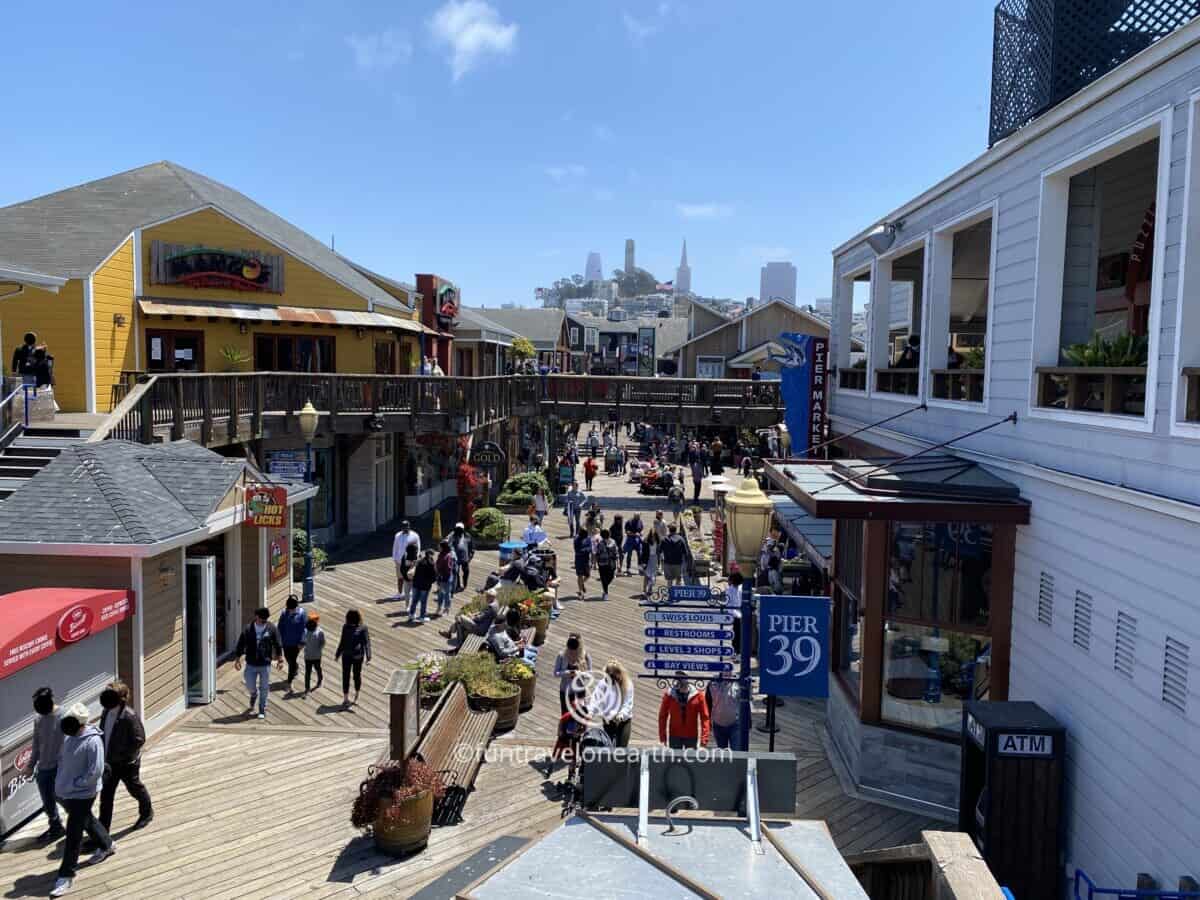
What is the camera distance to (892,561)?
10.6 m

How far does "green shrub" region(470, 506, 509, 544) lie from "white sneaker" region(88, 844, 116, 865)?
1686cm

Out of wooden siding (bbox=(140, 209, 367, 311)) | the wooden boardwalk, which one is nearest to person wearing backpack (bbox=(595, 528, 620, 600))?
the wooden boardwalk

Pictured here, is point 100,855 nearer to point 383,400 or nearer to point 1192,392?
point 1192,392

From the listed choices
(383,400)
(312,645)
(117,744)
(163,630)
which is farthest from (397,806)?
(383,400)

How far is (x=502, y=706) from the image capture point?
12430 mm

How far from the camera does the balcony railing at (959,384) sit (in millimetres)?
11312

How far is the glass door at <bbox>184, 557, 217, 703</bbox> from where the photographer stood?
13.2 metres

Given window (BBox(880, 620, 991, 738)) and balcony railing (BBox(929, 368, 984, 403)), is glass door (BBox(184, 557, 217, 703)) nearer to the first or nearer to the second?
window (BBox(880, 620, 991, 738))

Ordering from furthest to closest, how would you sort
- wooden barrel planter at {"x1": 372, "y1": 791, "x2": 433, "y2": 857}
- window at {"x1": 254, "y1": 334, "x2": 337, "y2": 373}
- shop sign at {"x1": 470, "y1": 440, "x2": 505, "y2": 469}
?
1. shop sign at {"x1": 470, "y1": 440, "x2": 505, "y2": 469}
2. window at {"x1": 254, "y1": 334, "x2": 337, "y2": 373}
3. wooden barrel planter at {"x1": 372, "y1": 791, "x2": 433, "y2": 857}

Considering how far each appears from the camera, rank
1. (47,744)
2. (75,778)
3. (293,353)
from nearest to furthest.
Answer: (75,778)
(47,744)
(293,353)

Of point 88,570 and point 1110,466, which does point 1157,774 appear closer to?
point 1110,466

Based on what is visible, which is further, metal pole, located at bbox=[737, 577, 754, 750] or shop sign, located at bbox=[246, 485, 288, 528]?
shop sign, located at bbox=[246, 485, 288, 528]

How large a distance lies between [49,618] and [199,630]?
12.4 ft

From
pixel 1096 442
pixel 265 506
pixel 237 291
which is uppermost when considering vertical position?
pixel 237 291
